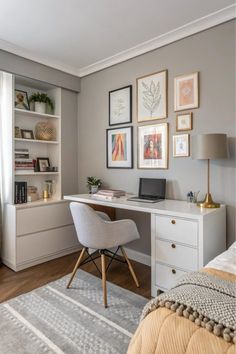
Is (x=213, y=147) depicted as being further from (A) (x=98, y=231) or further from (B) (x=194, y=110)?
(A) (x=98, y=231)

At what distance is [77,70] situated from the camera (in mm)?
3270

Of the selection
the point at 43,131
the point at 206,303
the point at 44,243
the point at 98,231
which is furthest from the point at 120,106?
the point at 206,303

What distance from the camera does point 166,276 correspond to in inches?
78.1

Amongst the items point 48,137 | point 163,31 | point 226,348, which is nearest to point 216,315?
point 226,348

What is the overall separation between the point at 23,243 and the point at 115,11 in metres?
2.47

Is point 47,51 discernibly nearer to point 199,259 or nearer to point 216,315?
point 199,259

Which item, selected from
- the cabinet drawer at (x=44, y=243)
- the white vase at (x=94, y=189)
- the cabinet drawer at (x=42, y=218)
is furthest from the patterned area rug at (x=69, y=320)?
the white vase at (x=94, y=189)

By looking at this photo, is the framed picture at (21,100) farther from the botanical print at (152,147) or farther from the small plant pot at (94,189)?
the botanical print at (152,147)

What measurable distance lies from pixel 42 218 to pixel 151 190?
4.36 ft

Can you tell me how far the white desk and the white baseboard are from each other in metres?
0.69

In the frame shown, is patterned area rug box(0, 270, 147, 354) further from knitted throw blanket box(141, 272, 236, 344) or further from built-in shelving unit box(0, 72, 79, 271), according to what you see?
knitted throw blanket box(141, 272, 236, 344)

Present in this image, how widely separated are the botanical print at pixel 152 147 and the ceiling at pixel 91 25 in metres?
0.97

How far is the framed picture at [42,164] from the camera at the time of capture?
10.5 feet

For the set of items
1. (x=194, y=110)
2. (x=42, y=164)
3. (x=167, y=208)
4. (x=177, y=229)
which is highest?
(x=194, y=110)
